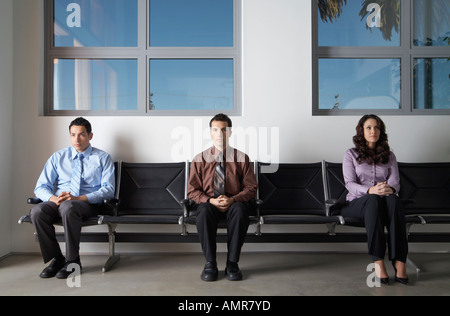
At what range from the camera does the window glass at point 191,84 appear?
11.9ft

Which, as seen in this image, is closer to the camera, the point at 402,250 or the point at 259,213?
the point at 402,250

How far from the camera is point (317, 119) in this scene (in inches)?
138

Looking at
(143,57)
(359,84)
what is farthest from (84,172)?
(359,84)

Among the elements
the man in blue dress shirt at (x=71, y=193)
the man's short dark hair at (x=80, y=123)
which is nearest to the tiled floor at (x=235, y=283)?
the man in blue dress shirt at (x=71, y=193)

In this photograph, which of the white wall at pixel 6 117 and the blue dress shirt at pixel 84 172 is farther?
the white wall at pixel 6 117

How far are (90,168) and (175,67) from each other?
143 centimetres

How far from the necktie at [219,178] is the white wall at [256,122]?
2.16ft

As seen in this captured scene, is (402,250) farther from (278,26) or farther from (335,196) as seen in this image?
(278,26)

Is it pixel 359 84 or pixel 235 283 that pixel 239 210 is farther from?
pixel 359 84

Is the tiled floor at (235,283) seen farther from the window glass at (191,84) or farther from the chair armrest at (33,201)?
the window glass at (191,84)

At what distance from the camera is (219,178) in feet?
9.46

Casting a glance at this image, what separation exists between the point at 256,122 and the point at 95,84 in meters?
1.82

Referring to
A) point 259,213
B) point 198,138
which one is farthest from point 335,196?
point 198,138

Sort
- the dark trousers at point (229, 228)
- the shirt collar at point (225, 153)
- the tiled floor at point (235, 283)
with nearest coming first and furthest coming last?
1. the tiled floor at point (235, 283)
2. the dark trousers at point (229, 228)
3. the shirt collar at point (225, 153)
